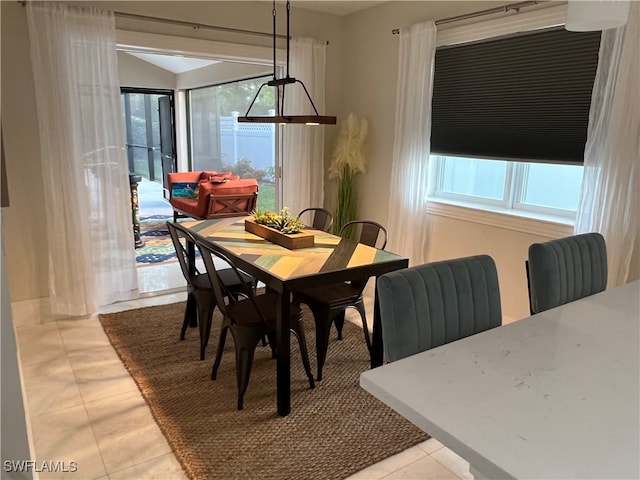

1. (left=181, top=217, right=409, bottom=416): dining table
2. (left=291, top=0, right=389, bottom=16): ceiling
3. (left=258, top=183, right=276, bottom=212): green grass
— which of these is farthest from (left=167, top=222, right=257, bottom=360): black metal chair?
(left=258, top=183, right=276, bottom=212): green grass

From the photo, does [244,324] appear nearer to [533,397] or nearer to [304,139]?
[533,397]

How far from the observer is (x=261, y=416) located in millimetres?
2377

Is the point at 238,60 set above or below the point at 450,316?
above

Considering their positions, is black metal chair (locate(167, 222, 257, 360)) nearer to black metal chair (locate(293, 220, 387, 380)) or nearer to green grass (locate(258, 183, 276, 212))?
black metal chair (locate(293, 220, 387, 380))

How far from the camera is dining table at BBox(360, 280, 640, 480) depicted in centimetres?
87

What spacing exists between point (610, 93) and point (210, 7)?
2.97 m

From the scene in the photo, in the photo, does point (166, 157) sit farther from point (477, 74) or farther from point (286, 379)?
point (286, 379)

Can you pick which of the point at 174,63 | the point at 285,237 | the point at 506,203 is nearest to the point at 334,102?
the point at 506,203

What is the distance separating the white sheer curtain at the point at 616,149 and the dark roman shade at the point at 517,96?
0.13 meters

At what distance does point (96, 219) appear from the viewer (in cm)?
352

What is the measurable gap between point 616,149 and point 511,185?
82 centimetres

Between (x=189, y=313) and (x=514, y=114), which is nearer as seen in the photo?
(x=514, y=114)

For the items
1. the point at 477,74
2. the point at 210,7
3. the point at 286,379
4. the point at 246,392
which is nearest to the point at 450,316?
the point at 286,379

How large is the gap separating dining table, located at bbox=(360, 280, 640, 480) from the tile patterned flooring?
0.97 m
